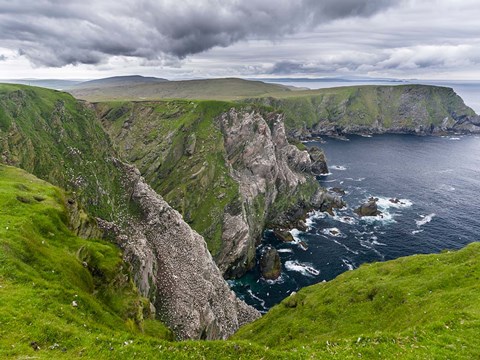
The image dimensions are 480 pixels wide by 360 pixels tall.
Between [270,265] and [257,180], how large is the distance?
47.1 metres

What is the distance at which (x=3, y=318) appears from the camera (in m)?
23.1

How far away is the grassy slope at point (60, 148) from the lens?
6974 centimetres

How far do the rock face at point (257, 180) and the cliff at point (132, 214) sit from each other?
34.8 m

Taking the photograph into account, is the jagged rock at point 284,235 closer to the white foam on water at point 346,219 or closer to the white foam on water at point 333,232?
the white foam on water at point 333,232

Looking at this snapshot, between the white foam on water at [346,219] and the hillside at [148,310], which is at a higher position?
the hillside at [148,310]

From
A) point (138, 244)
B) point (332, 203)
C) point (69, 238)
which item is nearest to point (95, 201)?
point (138, 244)

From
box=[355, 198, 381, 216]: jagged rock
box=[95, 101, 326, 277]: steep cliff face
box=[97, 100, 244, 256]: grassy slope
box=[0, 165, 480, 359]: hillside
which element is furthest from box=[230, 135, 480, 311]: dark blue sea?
box=[0, 165, 480, 359]: hillside

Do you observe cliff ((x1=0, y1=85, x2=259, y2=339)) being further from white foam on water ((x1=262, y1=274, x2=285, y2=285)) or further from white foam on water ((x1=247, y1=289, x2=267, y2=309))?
white foam on water ((x1=262, y1=274, x2=285, y2=285))

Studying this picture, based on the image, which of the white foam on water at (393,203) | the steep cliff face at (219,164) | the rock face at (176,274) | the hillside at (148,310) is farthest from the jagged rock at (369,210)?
the hillside at (148,310)

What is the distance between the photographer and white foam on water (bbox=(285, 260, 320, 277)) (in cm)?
10688

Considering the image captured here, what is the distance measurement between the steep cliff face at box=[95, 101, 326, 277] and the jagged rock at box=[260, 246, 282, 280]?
6313mm

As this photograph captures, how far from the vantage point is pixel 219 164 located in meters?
139

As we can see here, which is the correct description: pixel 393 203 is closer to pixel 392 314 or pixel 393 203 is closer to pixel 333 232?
pixel 333 232

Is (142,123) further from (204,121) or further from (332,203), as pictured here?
(332,203)
